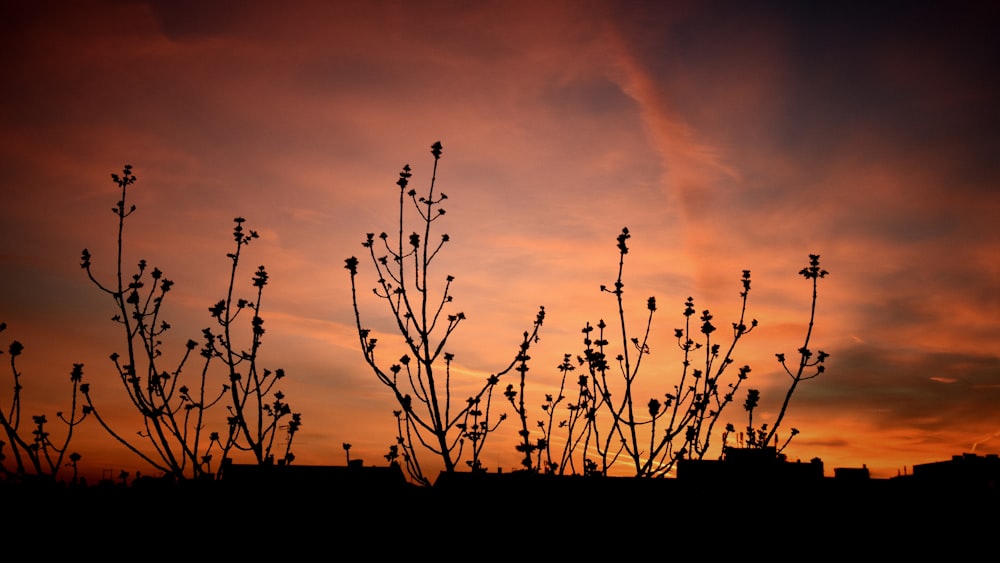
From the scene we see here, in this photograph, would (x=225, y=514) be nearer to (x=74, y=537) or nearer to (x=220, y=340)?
(x=74, y=537)

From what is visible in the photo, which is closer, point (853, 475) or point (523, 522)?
point (523, 522)

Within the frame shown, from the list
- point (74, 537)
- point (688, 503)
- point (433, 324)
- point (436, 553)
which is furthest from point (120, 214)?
point (688, 503)

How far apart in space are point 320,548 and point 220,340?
3484 millimetres

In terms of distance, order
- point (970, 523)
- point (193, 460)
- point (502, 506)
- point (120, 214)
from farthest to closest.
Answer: point (120, 214) → point (193, 460) → point (502, 506) → point (970, 523)

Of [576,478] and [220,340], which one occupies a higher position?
[220,340]

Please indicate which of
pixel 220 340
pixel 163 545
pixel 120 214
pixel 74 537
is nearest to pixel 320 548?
pixel 163 545

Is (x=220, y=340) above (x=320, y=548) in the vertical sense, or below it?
above

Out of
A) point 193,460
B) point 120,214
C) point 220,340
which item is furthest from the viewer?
point 220,340

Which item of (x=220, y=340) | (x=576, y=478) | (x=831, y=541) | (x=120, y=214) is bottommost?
(x=831, y=541)

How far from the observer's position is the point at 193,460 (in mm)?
7656

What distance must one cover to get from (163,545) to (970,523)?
8163mm

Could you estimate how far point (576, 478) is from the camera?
274 inches

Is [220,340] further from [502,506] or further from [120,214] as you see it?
[502,506]

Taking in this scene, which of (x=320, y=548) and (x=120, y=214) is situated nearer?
(x=320, y=548)
